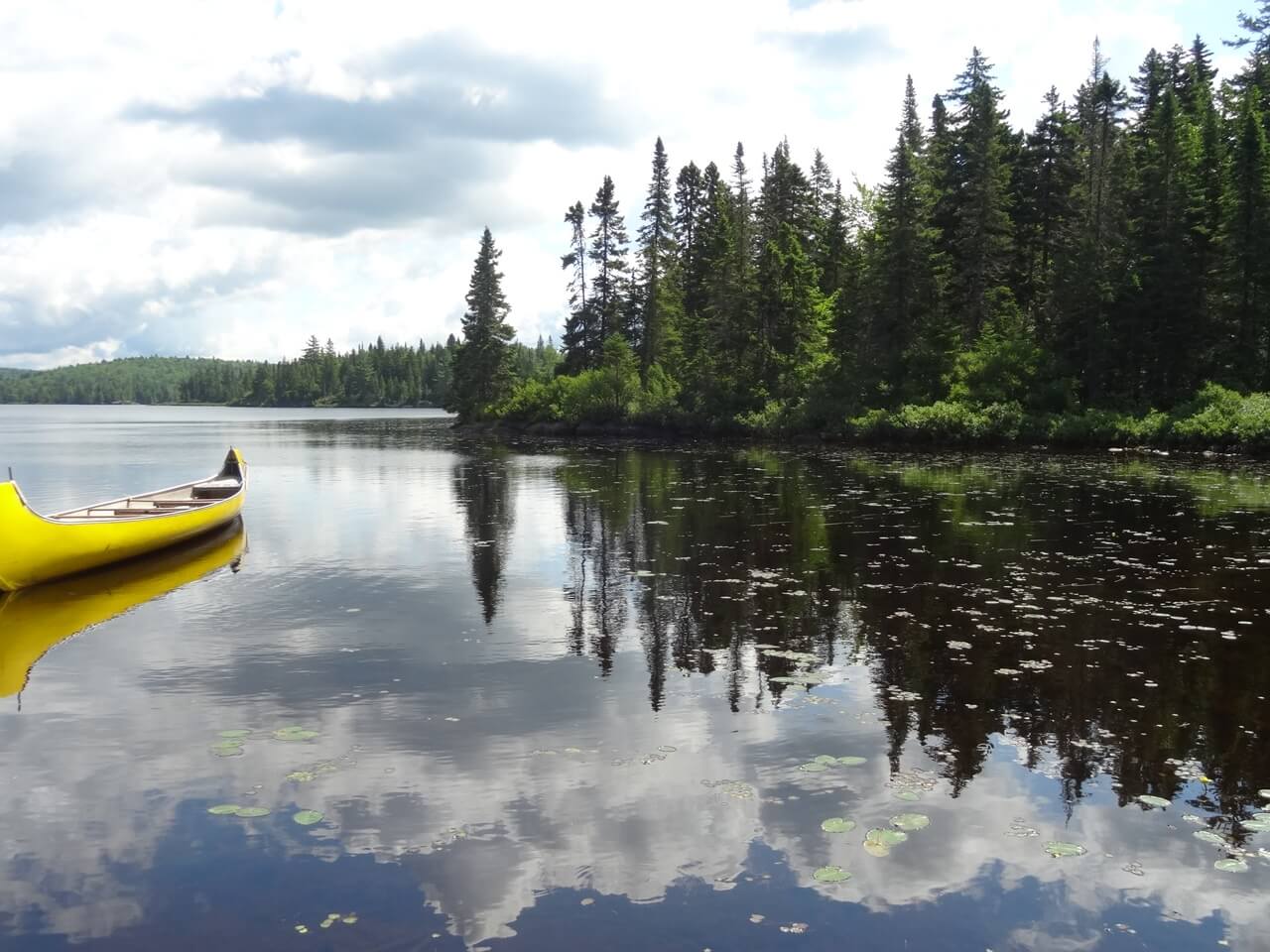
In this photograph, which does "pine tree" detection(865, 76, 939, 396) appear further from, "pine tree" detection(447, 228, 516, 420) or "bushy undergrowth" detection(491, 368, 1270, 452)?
"pine tree" detection(447, 228, 516, 420)

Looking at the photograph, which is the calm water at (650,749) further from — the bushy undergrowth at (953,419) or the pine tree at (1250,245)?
the pine tree at (1250,245)

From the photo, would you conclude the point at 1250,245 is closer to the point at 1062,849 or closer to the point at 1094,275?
the point at 1094,275

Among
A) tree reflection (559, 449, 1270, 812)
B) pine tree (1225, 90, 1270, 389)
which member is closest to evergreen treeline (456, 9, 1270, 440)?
pine tree (1225, 90, 1270, 389)

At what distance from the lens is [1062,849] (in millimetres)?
6902

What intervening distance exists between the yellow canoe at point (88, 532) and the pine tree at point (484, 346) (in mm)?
64007

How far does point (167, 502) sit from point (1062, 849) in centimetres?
2314

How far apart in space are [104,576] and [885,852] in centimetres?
1707

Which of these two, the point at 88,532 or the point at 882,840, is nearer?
the point at 882,840

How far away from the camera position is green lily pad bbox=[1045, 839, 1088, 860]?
6844mm

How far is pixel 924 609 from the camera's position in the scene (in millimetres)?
14258

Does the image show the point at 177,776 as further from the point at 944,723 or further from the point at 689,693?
the point at 944,723

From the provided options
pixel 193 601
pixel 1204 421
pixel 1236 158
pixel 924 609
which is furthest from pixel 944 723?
pixel 1236 158

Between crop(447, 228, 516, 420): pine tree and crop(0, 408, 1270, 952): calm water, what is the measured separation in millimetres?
68869

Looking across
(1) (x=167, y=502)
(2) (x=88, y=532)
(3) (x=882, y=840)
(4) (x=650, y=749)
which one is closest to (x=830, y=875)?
(3) (x=882, y=840)
